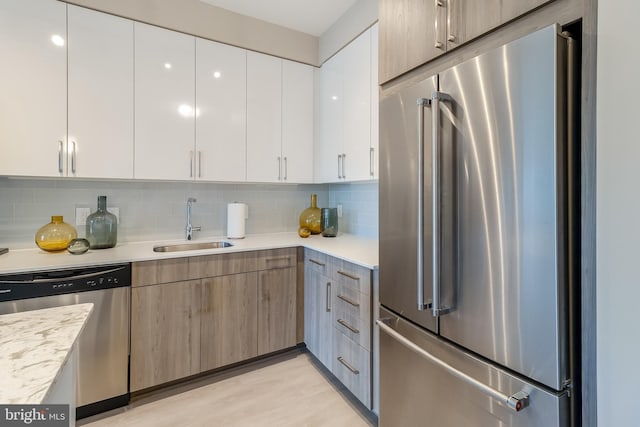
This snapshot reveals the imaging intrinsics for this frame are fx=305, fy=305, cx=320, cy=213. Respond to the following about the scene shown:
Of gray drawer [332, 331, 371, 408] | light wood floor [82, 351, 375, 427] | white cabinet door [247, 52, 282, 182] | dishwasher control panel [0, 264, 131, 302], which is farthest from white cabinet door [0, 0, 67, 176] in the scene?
gray drawer [332, 331, 371, 408]

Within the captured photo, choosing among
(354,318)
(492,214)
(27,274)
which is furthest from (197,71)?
(492,214)

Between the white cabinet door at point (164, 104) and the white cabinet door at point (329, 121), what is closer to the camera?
the white cabinet door at point (164, 104)

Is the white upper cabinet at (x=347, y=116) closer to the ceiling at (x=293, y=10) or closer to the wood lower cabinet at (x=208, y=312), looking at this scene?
the ceiling at (x=293, y=10)

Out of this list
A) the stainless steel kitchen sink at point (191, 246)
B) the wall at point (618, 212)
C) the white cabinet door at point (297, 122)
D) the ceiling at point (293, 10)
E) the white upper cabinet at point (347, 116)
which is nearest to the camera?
the wall at point (618, 212)

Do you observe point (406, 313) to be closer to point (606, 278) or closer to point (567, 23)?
point (606, 278)

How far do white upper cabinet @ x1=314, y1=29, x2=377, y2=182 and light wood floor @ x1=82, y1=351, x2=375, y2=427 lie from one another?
148 centimetres

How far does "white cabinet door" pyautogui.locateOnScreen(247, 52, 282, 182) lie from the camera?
2.47 m

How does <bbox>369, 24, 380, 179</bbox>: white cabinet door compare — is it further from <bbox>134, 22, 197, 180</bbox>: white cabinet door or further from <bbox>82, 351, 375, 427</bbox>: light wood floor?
<bbox>82, 351, 375, 427</bbox>: light wood floor

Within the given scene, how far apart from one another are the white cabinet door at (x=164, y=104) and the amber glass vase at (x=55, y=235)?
1.81ft

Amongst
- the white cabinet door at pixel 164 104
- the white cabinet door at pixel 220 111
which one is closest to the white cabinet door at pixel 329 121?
the white cabinet door at pixel 220 111

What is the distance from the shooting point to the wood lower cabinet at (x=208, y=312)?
1880 millimetres

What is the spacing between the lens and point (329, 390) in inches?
80.0

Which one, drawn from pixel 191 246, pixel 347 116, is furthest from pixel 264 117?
pixel 191 246

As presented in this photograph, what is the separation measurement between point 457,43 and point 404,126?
340 millimetres
